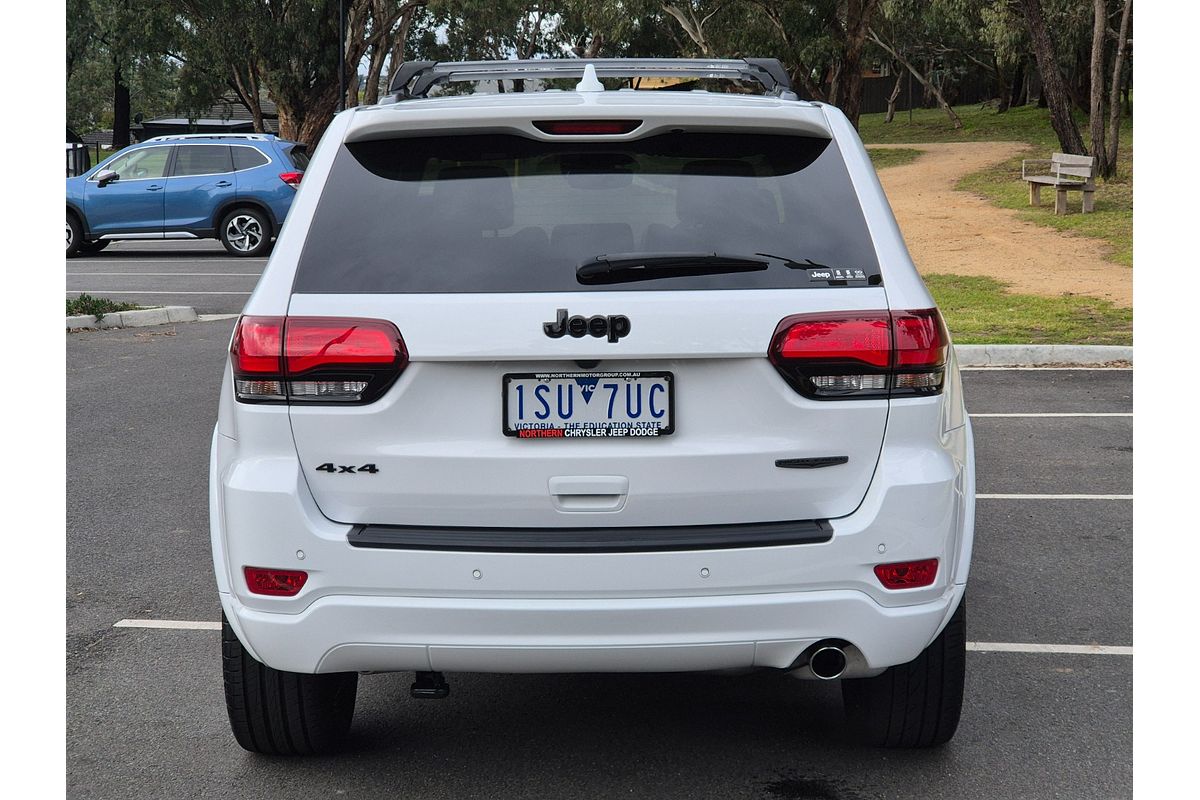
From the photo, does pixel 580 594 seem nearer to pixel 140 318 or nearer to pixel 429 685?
pixel 429 685

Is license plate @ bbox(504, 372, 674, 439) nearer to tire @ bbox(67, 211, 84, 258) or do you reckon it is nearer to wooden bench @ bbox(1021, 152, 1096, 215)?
tire @ bbox(67, 211, 84, 258)

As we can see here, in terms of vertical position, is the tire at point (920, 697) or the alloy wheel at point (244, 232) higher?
the alloy wheel at point (244, 232)

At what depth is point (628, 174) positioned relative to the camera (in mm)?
3432

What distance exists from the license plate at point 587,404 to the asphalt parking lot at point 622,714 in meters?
1.08

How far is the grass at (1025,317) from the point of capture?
12109 millimetres

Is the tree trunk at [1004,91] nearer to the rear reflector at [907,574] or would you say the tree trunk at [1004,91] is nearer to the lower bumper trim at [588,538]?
the rear reflector at [907,574]

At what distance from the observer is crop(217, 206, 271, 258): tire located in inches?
867

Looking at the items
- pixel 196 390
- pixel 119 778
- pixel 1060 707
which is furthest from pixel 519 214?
pixel 196 390

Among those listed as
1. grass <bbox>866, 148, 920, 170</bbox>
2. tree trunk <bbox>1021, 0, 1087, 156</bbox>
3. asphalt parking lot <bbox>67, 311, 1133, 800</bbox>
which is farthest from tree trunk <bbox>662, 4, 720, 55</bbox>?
asphalt parking lot <bbox>67, 311, 1133, 800</bbox>

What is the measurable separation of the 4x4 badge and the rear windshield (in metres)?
0.09

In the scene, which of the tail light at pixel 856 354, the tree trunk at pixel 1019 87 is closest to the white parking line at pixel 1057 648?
the tail light at pixel 856 354

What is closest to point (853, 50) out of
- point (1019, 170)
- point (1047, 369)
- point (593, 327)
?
point (1019, 170)

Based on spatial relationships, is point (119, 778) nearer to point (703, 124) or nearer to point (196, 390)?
point (703, 124)

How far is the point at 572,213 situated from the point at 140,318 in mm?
11443
